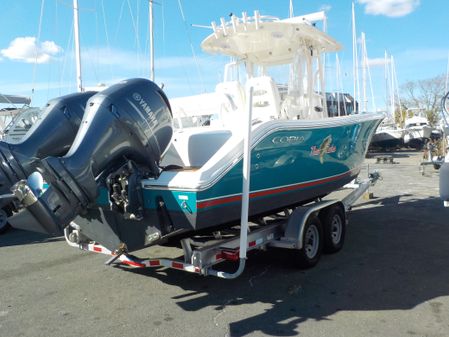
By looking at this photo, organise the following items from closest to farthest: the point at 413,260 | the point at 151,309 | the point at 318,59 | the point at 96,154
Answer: the point at 96,154
the point at 151,309
the point at 413,260
the point at 318,59

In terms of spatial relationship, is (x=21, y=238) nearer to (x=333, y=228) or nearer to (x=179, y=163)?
(x=179, y=163)

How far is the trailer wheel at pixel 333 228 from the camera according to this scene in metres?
5.88

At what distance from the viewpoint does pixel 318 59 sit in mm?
7031

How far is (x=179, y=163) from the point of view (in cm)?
523

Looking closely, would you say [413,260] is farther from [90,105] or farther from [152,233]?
[90,105]

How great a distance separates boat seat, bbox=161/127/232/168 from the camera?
506 cm

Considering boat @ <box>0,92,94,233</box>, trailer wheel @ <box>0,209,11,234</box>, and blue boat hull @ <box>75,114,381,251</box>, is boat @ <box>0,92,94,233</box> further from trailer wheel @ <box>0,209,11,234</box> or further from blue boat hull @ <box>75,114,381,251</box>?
trailer wheel @ <box>0,209,11,234</box>

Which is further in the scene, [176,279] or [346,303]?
[176,279]

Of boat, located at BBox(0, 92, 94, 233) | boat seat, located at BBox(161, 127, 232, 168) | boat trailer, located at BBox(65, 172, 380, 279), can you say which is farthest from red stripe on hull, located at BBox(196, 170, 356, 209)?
boat, located at BBox(0, 92, 94, 233)

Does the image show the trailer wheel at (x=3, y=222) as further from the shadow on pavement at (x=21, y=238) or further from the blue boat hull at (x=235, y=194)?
the blue boat hull at (x=235, y=194)

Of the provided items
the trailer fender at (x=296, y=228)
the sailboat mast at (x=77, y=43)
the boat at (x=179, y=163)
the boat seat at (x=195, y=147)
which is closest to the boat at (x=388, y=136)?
the sailboat mast at (x=77, y=43)

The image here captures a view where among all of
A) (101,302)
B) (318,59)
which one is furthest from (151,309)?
(318,59)

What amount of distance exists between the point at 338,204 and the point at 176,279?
247cm

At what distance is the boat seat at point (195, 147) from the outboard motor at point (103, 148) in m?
0.70
